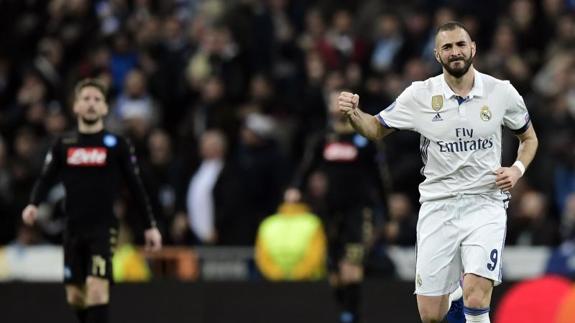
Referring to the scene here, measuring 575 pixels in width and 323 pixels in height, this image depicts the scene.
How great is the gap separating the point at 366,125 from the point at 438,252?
991 mm

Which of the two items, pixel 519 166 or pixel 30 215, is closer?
pixel 519 166

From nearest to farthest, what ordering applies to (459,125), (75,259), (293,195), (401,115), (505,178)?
(505,178) → (459,125) → (401,115) → (75,259) → (293,195)

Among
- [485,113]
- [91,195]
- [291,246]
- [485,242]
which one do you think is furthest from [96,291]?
[291,246]

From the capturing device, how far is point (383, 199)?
13727 millimetres

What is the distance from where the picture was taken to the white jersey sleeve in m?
9.23

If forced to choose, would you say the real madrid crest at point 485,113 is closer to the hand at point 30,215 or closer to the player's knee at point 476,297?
the player's knee at point 476,297

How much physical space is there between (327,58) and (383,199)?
359 centimetres

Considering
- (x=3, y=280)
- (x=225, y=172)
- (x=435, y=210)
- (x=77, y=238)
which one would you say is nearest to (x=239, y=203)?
(x=225, y=172)

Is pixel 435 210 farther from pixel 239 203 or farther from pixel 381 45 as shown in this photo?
pixel 381 45

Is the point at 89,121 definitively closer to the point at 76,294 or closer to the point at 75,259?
the point at 75,259

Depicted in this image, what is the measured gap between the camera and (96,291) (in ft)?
35.8

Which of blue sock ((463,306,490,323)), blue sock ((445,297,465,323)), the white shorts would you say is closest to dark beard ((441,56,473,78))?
the white shorts

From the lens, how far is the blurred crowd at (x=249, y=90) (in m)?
15.4

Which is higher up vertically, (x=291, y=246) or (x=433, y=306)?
(x=291, y=246)
